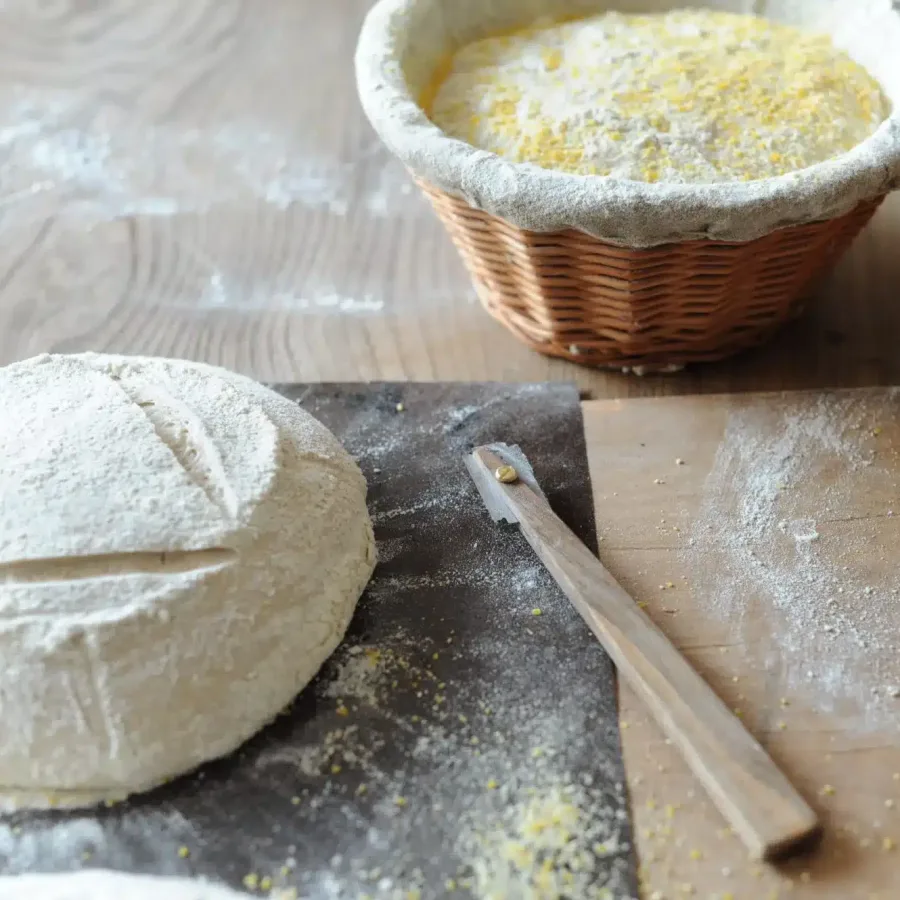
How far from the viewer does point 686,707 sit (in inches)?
29.2

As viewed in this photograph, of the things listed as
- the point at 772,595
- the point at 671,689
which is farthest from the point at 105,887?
the point at 772,595

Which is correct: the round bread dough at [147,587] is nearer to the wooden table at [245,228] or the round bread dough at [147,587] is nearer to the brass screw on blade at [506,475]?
the brass screw on blade at [506,475]

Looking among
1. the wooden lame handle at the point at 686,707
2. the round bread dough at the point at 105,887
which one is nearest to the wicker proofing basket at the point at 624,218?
the wooden lame handle at the point at 686,707

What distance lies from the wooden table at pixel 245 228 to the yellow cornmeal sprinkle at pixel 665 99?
10.7 inches

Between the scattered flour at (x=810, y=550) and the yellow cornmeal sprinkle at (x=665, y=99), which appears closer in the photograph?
the scattered flour at (x=810, y=550)

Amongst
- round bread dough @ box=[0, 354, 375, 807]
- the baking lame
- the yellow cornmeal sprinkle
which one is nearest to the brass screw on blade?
the baking lame

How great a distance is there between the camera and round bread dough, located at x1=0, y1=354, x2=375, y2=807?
0.73 metres

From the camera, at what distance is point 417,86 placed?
1126 millimetres

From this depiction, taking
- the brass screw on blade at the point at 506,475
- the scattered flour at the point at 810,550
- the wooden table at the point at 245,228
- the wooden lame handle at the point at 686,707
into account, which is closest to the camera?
the wooden lame handle at the point at 686,707

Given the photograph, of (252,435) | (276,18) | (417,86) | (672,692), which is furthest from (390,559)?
(276,18)

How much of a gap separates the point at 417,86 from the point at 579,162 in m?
0.26

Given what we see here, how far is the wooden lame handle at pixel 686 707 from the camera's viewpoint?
684 millimetres

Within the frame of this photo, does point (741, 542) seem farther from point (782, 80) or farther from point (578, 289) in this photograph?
point (782, 80)

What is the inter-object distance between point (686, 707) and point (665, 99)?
648 mm
